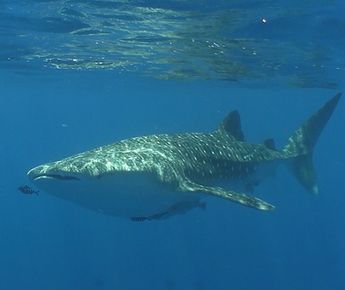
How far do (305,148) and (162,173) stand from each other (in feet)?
26.2

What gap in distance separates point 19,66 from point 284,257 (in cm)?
2762

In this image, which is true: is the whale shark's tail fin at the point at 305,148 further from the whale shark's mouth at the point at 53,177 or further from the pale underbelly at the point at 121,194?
the whale shark's mouth at the point at 53,177

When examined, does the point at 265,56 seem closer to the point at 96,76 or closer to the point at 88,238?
the point at 96,76

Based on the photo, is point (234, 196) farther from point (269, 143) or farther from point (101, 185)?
point (269, 143)

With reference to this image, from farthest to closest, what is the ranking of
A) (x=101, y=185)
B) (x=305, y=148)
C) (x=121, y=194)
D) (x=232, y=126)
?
(x=305, y=148) → (x=232, y=126) → (x=121, y=194) → (x=101, y=185)

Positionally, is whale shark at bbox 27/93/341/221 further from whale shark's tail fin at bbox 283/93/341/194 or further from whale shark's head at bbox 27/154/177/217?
whale shark's tail fin at bbox 283/93/341/194

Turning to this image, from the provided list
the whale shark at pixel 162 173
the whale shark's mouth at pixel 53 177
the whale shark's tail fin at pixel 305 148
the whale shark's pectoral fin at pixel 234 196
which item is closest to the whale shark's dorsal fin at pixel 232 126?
the whale shark at pixel 162 173

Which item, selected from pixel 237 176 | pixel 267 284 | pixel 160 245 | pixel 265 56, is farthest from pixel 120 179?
pixel 160 245

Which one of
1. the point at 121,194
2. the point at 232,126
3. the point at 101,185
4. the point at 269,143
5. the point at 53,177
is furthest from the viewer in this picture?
the point at 269,143

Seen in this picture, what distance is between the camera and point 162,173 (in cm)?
980

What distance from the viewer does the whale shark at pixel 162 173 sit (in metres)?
8.66

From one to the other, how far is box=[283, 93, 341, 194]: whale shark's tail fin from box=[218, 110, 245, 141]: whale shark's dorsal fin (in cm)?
250

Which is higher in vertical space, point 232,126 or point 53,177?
point 53,177

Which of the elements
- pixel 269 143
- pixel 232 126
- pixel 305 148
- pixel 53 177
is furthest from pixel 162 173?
pixel 305 148
